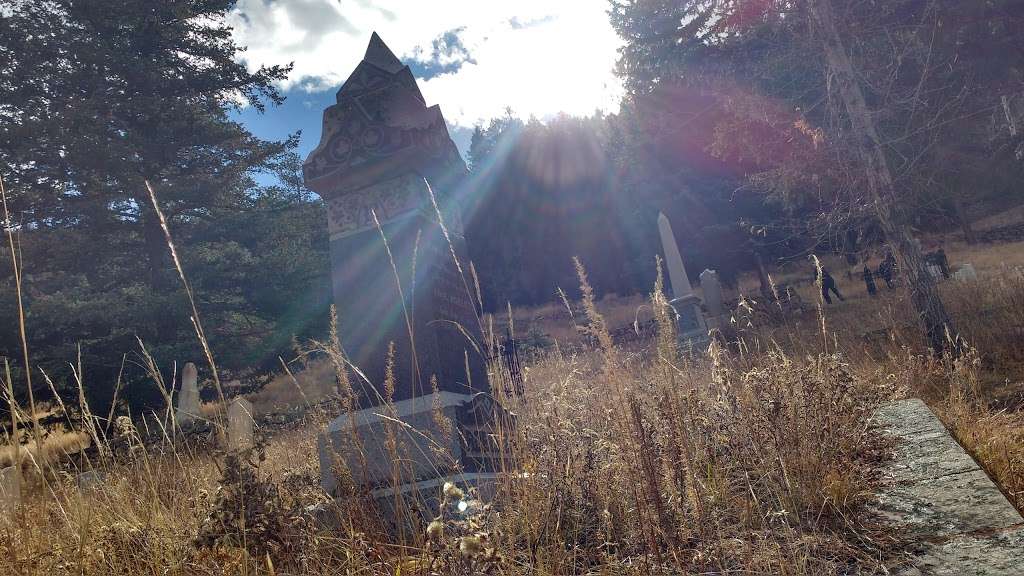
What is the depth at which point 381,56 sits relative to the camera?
5.05 metres

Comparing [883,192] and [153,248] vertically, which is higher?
[153,248]

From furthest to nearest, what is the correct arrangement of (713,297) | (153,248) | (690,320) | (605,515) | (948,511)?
(713,297), (690,320), (153,248), (605,515), (948,511)

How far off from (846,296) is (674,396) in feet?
55.7

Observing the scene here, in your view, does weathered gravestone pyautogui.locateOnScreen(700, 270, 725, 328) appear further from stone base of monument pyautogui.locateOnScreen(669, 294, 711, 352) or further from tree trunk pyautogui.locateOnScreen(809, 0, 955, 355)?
tree trunk pyautogui.locateOnScreen(809, 0, 955, 355)

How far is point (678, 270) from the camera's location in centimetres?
1372

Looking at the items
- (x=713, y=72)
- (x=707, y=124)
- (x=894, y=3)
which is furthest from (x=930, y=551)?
(x=707, y=124)

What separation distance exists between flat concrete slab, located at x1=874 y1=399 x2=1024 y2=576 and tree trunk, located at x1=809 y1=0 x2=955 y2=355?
4507 mm

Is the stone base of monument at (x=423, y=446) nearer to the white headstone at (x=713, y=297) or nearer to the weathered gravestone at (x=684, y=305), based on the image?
the weathered gravestone at (x=684, y=305)

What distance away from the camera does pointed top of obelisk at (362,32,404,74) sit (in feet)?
16.3

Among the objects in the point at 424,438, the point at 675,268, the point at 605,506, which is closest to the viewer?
the point at 605,506

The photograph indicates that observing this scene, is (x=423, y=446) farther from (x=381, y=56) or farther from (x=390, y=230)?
(x=381, y=56)

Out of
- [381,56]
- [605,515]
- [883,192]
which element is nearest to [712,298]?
[883,192]

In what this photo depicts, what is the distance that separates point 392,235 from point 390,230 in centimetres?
5

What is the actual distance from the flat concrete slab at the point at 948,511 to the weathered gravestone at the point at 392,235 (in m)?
2.38
